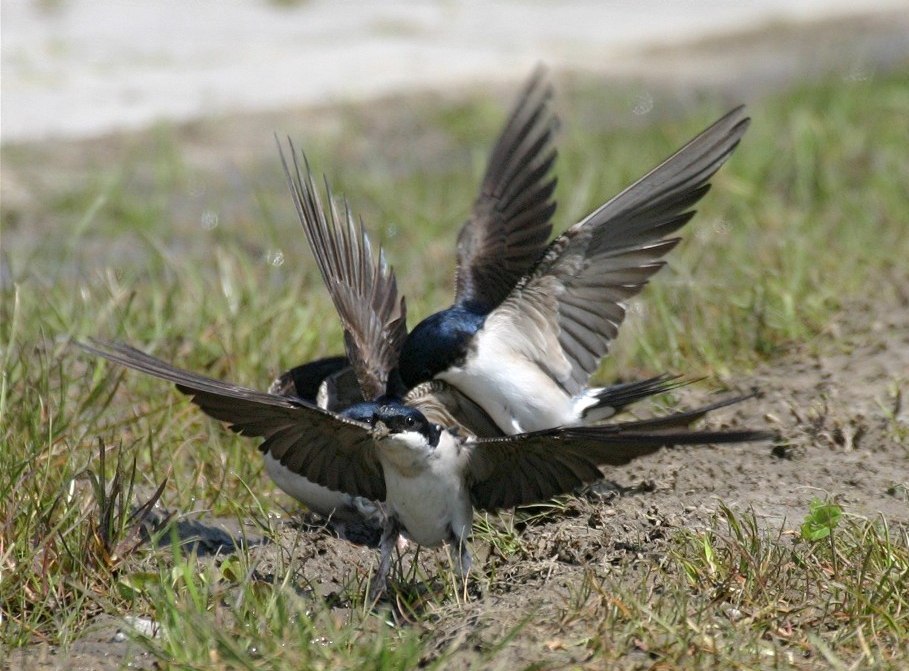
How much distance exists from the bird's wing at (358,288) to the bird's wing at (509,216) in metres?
0.23

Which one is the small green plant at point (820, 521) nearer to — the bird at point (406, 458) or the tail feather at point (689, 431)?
the bird at point (406, 458)

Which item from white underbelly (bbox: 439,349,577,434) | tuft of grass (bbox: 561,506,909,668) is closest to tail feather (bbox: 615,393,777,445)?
tuft of grass (bbox: 561,506,909,668)

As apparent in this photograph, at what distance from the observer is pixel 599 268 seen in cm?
418

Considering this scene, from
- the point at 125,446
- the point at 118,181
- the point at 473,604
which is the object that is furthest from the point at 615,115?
the point at 473,604

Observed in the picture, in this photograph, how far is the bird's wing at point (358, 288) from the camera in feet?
13.8

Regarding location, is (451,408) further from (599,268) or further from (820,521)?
(820,521)

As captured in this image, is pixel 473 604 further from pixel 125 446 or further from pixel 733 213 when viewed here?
pixel 733 213

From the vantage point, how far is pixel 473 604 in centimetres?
333

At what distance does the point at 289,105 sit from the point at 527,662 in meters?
5.75

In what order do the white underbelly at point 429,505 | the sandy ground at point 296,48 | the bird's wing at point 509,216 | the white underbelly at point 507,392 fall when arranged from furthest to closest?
the sandy ground at point 296,48 → the bird's wing at point 509,216 → the white underbelly at point 507,392 → the white underbelly at point 429,505

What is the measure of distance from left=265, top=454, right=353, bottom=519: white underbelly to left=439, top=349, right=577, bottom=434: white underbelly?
435 millimetres

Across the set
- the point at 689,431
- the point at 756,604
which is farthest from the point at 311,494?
the point at 689,431

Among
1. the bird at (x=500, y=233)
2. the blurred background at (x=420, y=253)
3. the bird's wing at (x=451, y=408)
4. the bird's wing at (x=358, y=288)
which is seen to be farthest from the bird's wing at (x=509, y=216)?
the blurred background at (x=420, y=253)

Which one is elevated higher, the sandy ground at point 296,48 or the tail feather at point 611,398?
the sandy ground at point 296,48
